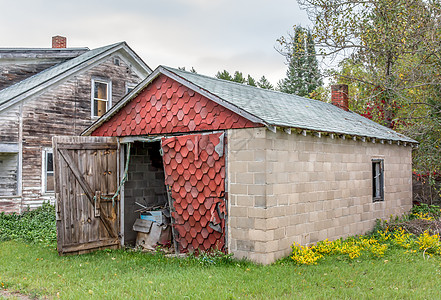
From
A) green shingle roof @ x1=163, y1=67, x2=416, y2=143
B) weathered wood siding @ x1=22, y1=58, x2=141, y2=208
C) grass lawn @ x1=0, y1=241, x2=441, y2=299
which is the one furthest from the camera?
weathered wood siding @ x1=22, y1=58, x2=141, y2=208

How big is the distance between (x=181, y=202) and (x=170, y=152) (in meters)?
1.19

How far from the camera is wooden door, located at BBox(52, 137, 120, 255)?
988cm

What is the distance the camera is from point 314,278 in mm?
7320

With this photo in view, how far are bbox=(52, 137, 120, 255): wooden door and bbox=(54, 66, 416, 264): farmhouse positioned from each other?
25 mm

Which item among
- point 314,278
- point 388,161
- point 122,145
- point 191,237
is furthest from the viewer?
point 388,161

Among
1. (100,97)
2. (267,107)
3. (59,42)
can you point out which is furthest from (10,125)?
(267,107)

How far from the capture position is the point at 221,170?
29.7ft

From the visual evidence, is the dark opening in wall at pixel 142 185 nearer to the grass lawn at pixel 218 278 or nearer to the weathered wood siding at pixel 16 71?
the grass lawn at pixel 218 278

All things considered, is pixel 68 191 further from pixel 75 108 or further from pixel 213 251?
pixel 75 108

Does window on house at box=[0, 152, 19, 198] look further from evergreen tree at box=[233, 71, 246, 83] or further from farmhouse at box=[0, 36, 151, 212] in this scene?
Result: evergreen tree at box=[233, 71, 246, 83]

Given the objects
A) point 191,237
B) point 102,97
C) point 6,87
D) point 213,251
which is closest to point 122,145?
point 191,237

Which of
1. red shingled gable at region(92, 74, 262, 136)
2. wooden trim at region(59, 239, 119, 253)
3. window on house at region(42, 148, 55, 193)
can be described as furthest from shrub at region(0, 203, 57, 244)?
red shingled gable at region(92, 74, 262, 136)

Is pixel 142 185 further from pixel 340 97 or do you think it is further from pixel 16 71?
pixel 16 71

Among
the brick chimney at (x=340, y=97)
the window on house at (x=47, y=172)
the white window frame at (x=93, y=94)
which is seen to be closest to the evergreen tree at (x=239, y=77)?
the white window frame at (x=93, y=94)
